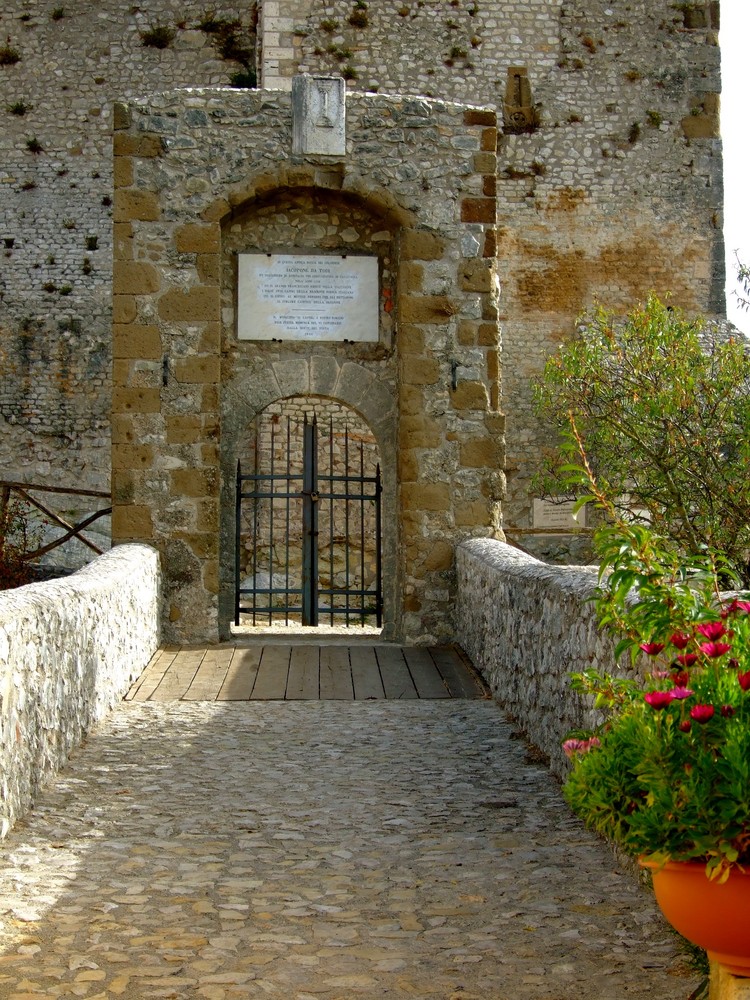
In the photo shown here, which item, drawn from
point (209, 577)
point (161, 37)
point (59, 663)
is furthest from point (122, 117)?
point (161, 37)

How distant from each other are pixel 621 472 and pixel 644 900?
8.78 m

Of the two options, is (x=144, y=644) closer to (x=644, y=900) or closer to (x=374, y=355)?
(x=374, y=355)

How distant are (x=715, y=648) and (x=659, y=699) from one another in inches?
8.4

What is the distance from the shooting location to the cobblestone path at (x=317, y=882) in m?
2.89

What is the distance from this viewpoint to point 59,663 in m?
4.71

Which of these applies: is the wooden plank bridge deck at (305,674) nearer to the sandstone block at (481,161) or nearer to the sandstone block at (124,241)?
the sandstone block at (124,241)

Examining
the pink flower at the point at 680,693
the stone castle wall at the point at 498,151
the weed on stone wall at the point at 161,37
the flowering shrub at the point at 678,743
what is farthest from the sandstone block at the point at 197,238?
the weed on stone wall at the point at 161,37

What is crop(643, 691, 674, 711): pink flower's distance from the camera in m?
2.22

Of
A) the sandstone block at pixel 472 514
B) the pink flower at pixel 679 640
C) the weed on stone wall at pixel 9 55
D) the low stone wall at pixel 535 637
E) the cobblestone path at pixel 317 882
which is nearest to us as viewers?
the pink flower at pixel 679 640

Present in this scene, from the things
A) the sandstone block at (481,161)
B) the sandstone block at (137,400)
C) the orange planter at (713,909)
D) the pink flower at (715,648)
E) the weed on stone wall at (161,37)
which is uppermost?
the weed on stone wall at (161,37)

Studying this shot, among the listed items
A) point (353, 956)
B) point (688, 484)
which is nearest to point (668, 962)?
point (353, 956)

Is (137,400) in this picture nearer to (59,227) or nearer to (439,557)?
(439,557)

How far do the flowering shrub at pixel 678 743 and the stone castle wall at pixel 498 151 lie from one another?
38.7ft

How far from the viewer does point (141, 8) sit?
Result: 685 inches
